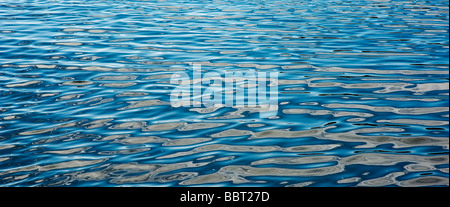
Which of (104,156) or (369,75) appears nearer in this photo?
(104,156)

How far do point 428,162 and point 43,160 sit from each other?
4.26 m

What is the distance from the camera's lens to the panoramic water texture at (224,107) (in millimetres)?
5902

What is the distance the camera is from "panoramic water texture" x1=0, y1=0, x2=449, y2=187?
19.4 feet

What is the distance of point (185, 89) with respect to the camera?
8.73 metres

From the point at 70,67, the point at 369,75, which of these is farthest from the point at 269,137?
the point at 70,67

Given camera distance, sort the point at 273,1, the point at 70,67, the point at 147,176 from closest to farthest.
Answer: the point at 147,176, the point at 70,67, the point at 273,1

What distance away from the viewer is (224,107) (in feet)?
25.9

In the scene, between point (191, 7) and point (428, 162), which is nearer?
point (428, 162)
